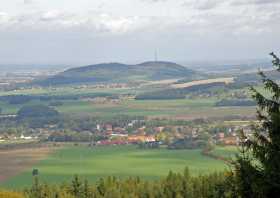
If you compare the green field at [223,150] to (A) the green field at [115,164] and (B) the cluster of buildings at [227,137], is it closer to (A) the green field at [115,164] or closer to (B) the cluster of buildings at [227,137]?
(A) the green field at [115,164]

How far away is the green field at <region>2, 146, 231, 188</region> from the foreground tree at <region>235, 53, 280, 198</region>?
77.5 meters

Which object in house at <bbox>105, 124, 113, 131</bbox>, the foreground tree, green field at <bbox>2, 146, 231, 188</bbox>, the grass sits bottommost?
green field at <bbox>2, 146, 231, 188</bbox>

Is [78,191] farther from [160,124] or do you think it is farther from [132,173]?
[160,124]

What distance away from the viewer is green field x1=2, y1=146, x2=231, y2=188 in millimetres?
103875

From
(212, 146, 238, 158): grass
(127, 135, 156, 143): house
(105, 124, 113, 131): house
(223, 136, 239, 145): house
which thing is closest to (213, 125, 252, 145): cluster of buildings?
(223, 136, 239, 145): house

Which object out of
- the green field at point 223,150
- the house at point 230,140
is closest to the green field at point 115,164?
the green field at point 223,150

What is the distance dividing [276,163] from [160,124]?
171779 mm

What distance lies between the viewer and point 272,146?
44.8 feet

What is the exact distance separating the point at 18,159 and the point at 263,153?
381ft

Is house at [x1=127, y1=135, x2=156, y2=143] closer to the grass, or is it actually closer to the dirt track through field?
the dirt track through field

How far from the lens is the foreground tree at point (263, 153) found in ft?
43.7

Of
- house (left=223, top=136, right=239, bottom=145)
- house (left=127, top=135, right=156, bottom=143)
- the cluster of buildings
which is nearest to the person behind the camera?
house (left=223, top=136, right=239, bottom=145)

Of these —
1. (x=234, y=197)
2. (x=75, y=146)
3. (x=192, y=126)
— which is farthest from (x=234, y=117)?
(x=234, y=197)

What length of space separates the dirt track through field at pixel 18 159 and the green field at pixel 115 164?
2009 millimetres
